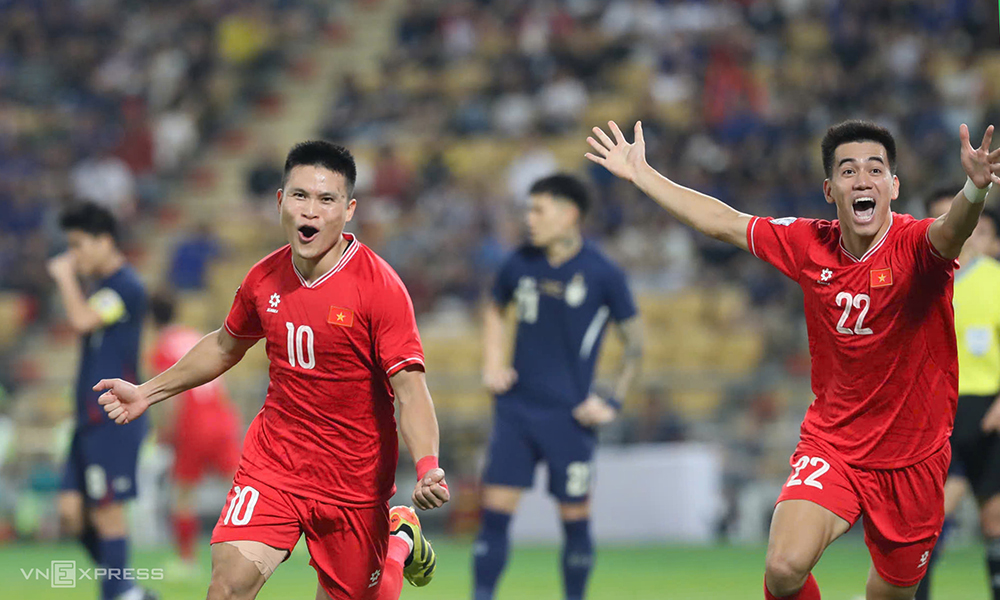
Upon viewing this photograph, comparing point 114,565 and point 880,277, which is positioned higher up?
point 880,277

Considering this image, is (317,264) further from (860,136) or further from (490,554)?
(490,554)

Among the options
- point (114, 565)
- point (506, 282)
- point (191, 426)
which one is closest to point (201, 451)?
point (191, 426)

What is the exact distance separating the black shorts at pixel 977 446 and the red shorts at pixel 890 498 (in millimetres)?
2461

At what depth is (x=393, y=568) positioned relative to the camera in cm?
663

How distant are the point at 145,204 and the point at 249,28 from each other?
13.6 ft

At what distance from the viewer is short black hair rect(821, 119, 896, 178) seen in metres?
6.21

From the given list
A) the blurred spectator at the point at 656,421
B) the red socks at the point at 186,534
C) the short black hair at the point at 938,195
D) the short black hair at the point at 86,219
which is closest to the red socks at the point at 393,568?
the short black hair at the point at 86,219

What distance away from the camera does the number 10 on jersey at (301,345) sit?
20.2ft

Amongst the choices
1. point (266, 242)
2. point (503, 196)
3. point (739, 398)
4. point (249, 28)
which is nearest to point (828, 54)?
point (503, 196)

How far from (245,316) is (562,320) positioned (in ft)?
11.3

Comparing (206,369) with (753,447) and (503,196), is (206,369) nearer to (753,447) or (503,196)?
(753,447)

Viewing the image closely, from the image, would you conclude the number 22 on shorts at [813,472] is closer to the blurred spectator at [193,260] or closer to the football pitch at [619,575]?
the football pitch at [619,575]

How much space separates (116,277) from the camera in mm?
9664

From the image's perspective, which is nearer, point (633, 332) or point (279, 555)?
point (279, 555)
